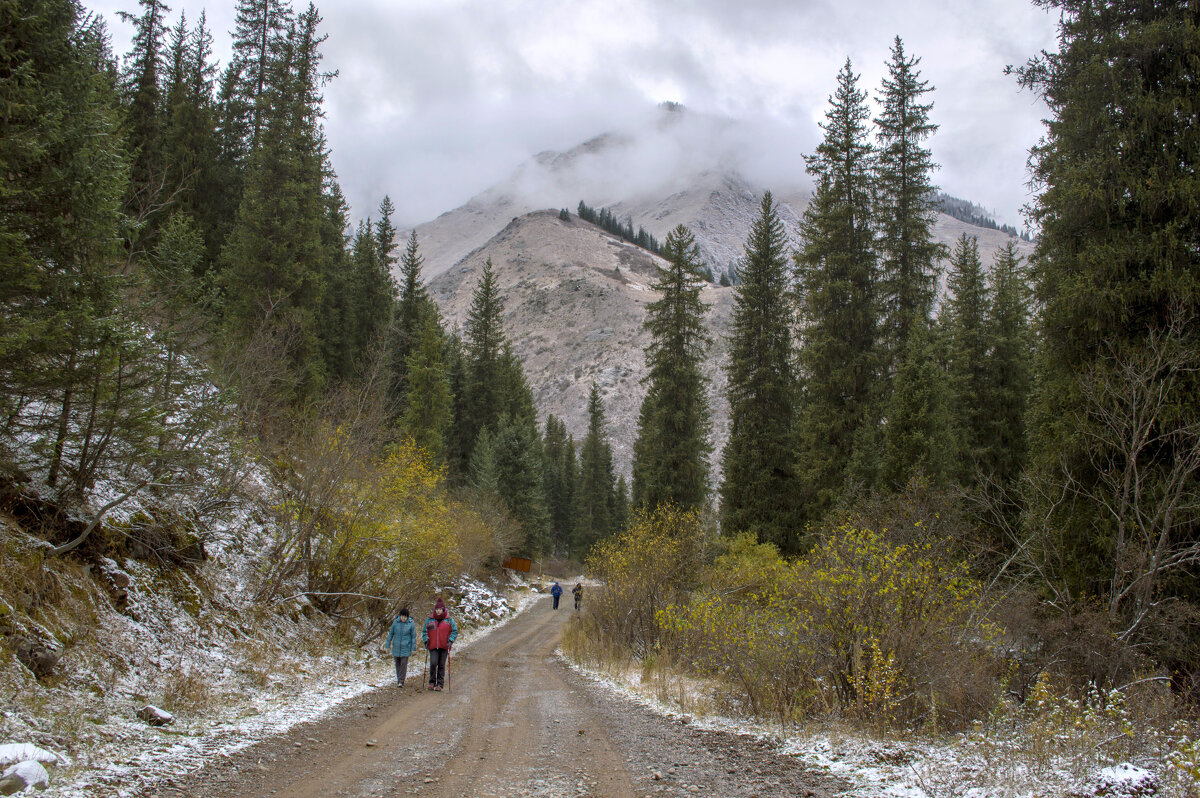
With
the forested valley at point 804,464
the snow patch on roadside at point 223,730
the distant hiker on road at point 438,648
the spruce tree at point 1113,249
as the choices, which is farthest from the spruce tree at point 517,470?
the spruce tree at point 1113,249

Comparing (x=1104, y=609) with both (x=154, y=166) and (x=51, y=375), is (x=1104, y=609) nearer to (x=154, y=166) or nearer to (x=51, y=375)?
(x=51, y=375)

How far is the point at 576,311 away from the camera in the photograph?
132375 millimetres

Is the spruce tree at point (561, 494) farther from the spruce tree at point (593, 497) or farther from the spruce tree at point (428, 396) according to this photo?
the spruce tree at point (428, 396)

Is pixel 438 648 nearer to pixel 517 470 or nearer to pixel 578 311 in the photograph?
pixel 517 470

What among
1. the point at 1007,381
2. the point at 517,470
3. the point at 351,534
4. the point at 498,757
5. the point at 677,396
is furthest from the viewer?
the point at 517,470

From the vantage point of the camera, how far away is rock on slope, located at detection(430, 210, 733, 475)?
106625 millimetres

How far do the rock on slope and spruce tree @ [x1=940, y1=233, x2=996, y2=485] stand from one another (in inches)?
2021

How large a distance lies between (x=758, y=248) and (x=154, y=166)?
79.4 feet

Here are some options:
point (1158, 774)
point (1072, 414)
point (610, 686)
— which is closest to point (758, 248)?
point (1072, 414)

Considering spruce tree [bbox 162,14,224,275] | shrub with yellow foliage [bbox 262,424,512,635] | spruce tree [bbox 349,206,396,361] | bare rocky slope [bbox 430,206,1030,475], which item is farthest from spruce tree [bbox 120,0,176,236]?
bare rocky slope [bbox 430,206,1030,475]

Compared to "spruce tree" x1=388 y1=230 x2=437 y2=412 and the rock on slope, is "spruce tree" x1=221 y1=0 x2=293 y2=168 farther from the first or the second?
the rock on slope

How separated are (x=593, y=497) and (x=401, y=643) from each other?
2106 inches

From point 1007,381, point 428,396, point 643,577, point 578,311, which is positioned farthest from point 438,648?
point 578,311

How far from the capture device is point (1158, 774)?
16.9ft
